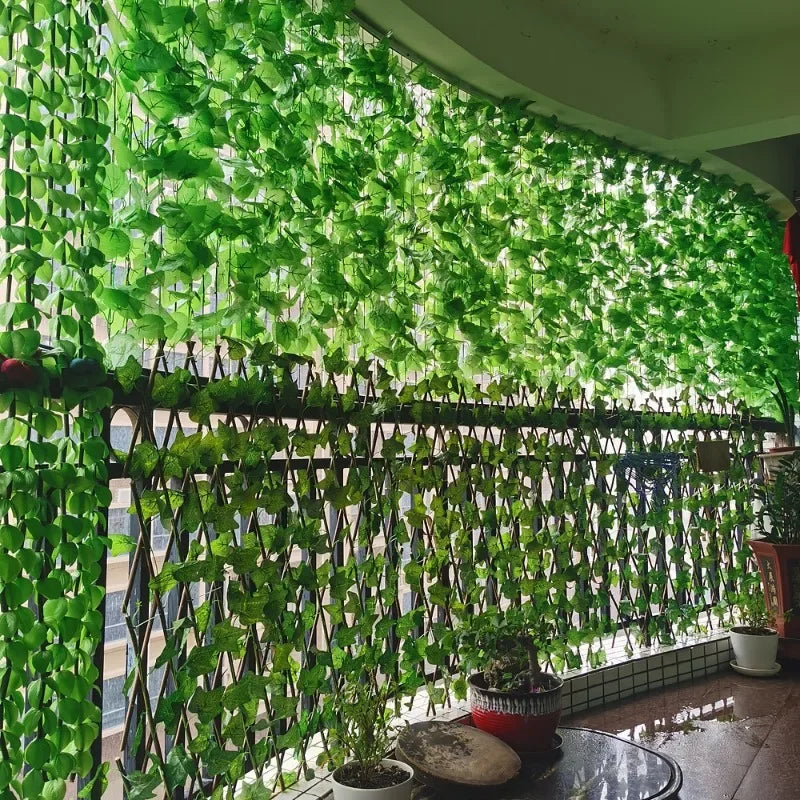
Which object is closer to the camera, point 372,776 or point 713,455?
point 372,776

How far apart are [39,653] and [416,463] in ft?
4.79

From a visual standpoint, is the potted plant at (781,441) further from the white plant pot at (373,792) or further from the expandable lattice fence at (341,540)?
the white plant pot at (373,792)

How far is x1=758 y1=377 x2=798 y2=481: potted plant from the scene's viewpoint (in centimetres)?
467

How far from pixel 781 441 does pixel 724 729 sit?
7.61ft

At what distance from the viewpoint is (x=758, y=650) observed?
13.4ft

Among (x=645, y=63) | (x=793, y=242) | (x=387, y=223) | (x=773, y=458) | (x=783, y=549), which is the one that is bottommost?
(x=783, y=549)

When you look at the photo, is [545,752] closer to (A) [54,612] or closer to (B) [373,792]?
(B) [373,792]

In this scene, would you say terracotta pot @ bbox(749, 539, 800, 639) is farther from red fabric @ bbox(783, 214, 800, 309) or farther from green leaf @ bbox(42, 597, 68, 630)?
green leaf @ bbox(42, 597, 68, 630)

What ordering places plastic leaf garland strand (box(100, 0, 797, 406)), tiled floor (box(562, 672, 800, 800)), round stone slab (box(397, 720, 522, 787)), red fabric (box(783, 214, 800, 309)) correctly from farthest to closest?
red fabric (box(783, 214, 800, 309))
tiled floor (box(562, 672, 800, 800))
round stone slab (box(397, 720, 522, 787))
plastic leaf garland strand (box(100, 0, 797, 406))

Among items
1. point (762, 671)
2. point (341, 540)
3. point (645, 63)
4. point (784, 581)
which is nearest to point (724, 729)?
point (762, 671)

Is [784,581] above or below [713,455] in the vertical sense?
below

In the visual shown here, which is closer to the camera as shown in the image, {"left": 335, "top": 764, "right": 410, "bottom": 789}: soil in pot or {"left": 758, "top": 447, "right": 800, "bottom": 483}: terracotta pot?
{"left": 335, "top": 764, "right": 410, "bottom": 789}: soil in pot

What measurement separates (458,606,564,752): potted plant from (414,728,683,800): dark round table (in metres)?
0.11

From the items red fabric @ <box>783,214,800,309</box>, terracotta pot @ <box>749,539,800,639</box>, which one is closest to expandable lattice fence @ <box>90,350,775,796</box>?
terracotta pot @ <box>749,539,800,639</box>
